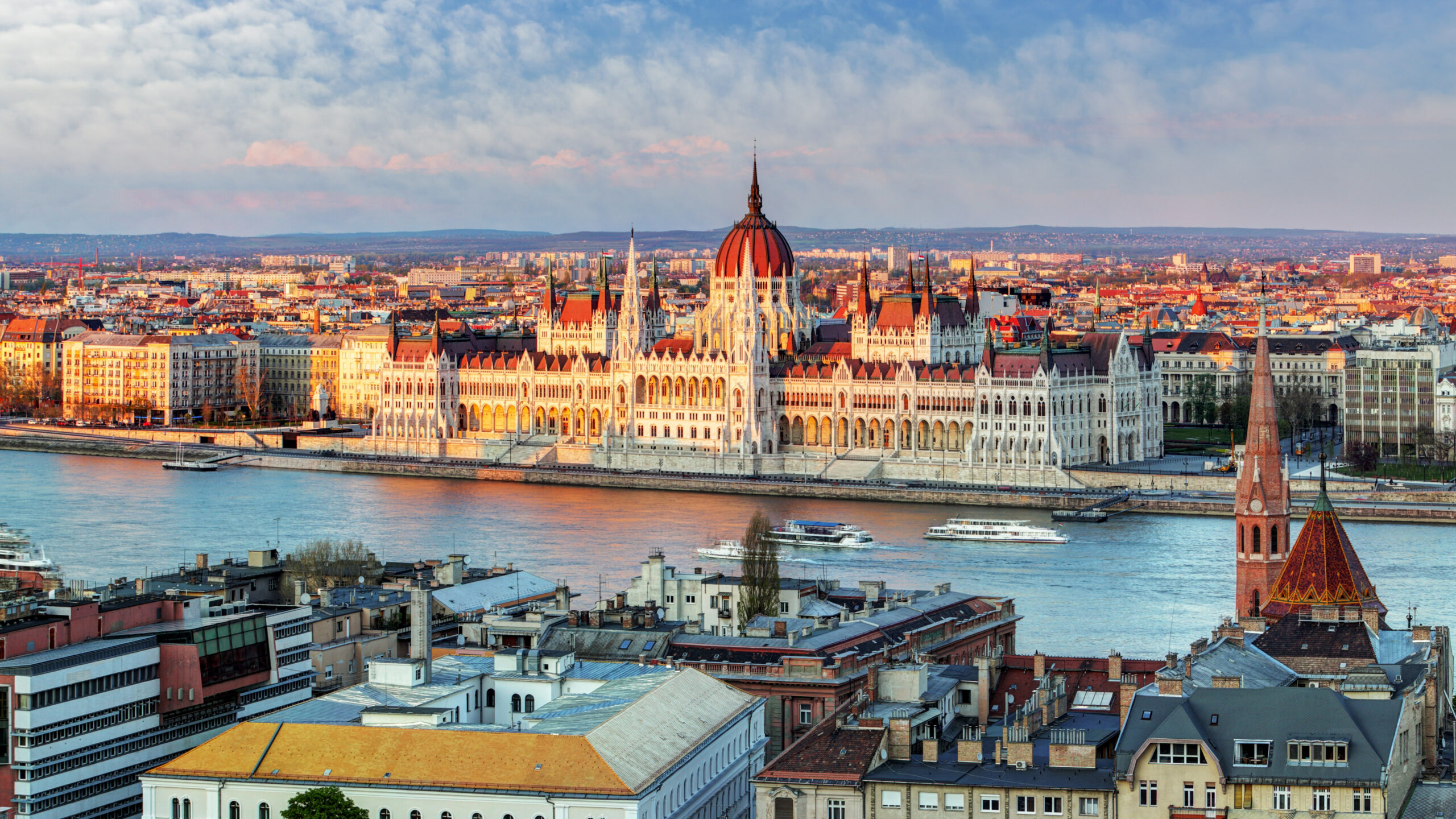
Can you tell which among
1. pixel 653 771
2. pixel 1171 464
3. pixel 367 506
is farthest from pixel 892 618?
pixel 1171 464


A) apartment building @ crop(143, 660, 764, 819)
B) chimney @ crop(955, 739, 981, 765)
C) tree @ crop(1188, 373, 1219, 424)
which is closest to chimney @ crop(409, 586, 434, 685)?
apartment building @ crop(143, 660, 764, 819)

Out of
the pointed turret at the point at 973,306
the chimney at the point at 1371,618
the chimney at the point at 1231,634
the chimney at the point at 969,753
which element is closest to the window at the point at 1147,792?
the chimney at the point at 969,753

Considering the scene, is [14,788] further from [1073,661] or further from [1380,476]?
[1380,476]

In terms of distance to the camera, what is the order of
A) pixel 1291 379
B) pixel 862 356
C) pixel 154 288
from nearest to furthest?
pixel 862 356 → pixel 1291 379 → pixel 154 288

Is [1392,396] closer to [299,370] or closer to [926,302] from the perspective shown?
[926,302]

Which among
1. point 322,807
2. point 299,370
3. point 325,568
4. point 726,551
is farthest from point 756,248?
point 322,807

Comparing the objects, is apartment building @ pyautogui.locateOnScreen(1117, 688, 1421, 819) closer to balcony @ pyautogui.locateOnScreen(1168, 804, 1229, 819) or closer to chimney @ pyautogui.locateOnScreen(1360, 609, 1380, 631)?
balcony @ pyautogui.locateOnScreen(1168, 804, 1229, 819)
